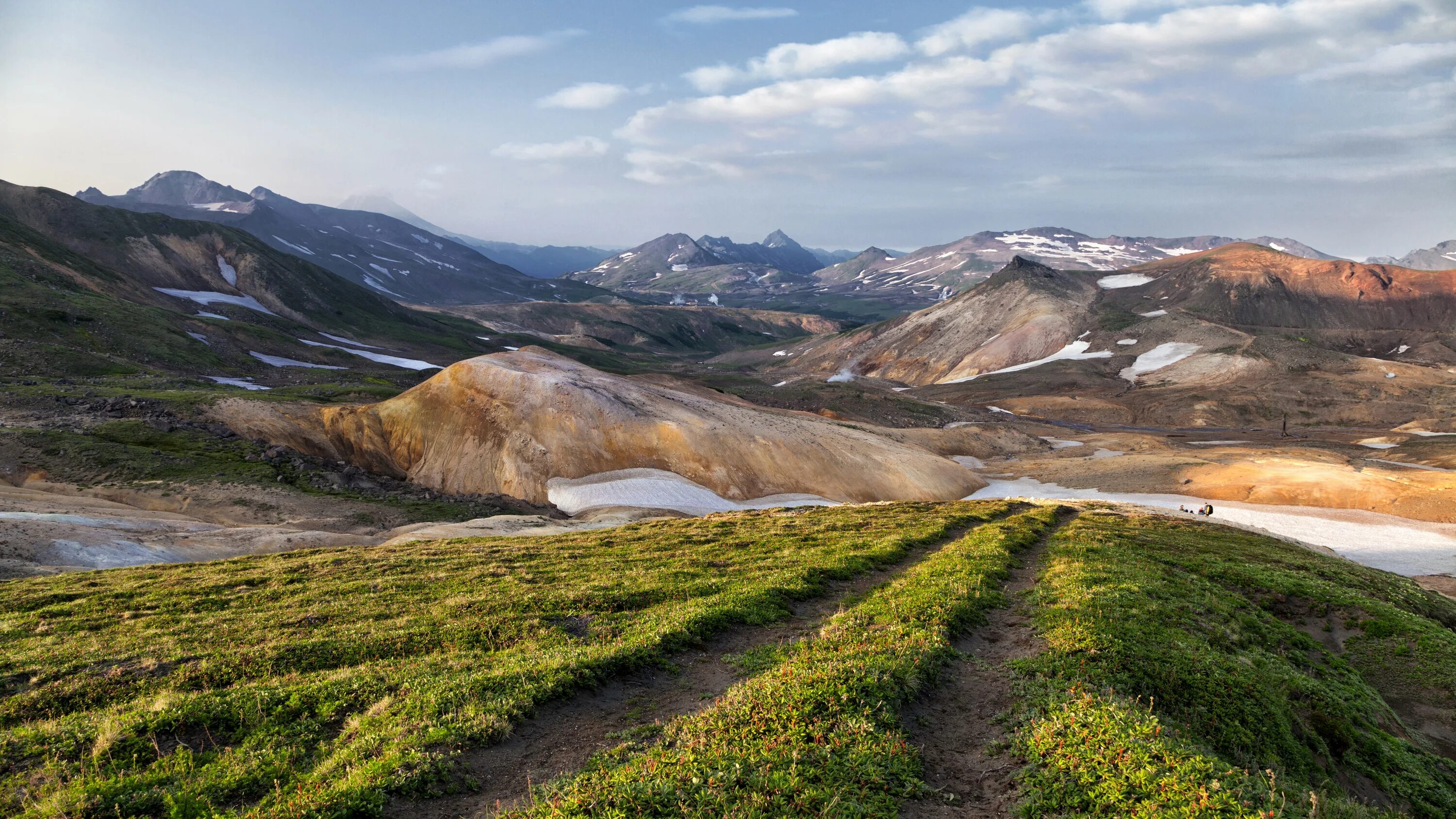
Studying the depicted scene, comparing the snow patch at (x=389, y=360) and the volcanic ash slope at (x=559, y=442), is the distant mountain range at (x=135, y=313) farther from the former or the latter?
the volcanic ash slope at (x=559, y=442)

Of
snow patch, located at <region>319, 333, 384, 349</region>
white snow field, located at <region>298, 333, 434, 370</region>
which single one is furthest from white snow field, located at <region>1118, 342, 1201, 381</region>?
snow patch, located at <region>319, 333, 384, 349</region>

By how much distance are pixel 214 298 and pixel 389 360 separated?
62648 mm

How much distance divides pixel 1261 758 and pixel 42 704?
2344 centimetres

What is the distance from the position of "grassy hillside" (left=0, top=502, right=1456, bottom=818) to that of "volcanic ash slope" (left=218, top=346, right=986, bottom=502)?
3665 centimetres

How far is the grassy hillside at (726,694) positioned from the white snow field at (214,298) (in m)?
188

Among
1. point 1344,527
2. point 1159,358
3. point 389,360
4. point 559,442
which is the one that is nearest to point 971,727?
point 559,442

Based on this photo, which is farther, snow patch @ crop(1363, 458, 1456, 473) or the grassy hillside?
snow patch @ crop(1363, 458, 1456, 473)

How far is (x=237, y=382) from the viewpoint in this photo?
333ft

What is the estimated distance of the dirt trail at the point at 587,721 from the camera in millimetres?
9367

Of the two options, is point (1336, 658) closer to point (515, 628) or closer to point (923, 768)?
point (923, 768)

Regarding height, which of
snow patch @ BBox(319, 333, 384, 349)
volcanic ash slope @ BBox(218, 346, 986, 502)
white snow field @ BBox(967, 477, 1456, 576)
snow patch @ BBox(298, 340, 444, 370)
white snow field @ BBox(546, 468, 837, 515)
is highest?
snow patch @ BBox(319, 333, 384, 349)

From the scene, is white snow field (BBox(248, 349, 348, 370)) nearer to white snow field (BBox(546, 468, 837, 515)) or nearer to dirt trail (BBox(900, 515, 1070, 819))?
white snow field (BBox(546, 468, 837, 515))

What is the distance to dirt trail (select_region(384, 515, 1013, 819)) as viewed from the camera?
30.7ft

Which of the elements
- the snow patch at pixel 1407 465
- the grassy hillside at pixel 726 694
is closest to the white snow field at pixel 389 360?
the grassy hillside at pixel 726 694
